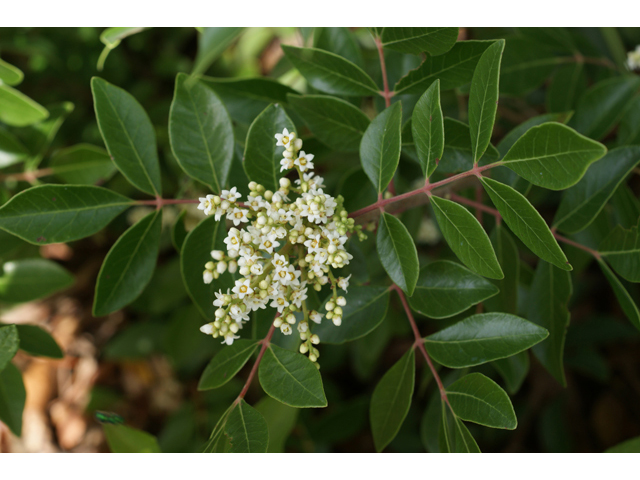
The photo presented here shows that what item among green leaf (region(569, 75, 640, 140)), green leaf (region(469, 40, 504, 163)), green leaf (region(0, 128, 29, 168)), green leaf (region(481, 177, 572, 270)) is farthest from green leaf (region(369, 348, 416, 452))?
green leaf (region(0, 128, 29, 168))

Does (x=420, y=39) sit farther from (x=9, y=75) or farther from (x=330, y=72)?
(x=9, y=75)

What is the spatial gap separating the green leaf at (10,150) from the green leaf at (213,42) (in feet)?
2.33

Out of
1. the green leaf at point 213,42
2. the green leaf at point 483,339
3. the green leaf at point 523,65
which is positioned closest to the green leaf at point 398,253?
the green leaf at point 483,339

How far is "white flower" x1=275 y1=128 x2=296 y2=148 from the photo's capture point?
3.39ft

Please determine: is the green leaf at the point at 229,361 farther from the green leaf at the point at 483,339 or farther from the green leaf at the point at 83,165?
the green leaf at the point at 83,165

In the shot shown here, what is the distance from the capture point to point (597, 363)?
93.6 inches

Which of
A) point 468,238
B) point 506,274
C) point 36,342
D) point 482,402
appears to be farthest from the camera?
point 36,342

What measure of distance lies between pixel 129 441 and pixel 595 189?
1515 millimetres

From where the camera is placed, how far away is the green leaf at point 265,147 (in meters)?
1.13

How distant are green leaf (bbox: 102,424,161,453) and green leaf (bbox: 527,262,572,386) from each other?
3.83 feet

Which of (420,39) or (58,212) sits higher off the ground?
(420,39)

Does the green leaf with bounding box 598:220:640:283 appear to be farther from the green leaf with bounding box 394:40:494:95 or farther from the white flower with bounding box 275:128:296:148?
the white flower with bounding box 275:128:296:148

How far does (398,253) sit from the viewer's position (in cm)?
104

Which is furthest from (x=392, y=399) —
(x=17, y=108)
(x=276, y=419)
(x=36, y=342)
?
(x=17, y=108)
